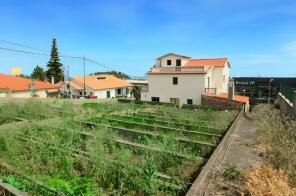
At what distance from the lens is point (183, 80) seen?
27.5 metres

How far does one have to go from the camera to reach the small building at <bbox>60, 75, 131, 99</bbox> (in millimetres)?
44169

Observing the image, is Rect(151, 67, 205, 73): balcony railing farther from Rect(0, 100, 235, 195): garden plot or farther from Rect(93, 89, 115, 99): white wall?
Rect(0, 100, 235, 195): garden plot

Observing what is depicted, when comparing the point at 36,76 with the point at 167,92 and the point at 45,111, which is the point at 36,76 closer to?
the point at 167,92

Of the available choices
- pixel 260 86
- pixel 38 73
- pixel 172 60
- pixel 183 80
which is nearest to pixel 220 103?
pixel 183 80

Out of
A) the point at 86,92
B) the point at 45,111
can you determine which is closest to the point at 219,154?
the point at 45,111

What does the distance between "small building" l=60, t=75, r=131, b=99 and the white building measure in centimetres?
1551

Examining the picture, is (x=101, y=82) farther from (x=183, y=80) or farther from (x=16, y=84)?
(x=183, y=80)

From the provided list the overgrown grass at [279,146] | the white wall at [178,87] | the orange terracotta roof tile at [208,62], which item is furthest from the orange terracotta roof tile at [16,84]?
the overgrown grass at [279,146]

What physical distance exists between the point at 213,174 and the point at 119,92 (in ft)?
145

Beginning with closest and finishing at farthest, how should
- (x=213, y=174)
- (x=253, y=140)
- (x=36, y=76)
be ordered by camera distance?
1. (x=213, y=174)
2. (x=253, y=140)
3. (x=36, y=76)

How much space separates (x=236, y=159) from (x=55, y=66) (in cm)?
5563

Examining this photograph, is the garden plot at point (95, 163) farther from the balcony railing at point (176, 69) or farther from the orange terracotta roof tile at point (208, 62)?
the orange terracotta roof tile at point (208, 62)

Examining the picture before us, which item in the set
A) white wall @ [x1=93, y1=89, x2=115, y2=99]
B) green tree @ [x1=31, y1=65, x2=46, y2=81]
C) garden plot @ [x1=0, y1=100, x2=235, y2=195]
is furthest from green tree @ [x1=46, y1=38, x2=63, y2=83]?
garden plot @ [x1=0, y1=100, x2=235, y2=195]

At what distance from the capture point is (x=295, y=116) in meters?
10.6
